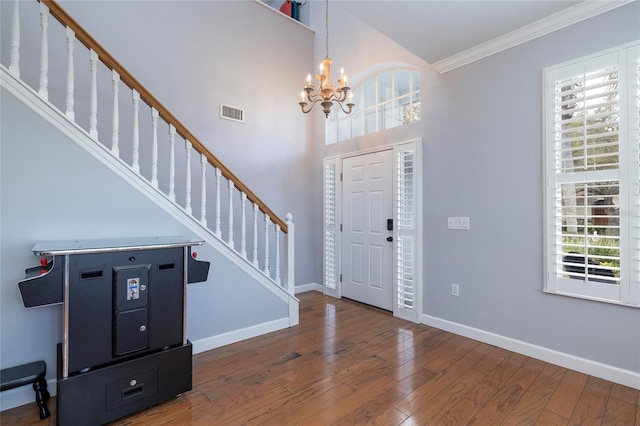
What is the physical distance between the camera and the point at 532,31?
2641 mm

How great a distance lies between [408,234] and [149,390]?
2.91 m

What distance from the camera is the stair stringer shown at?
1922 mm

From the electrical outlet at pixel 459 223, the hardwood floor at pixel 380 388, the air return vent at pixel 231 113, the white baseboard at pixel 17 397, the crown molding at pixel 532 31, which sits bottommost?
the hardwood floor at pixel 380 388

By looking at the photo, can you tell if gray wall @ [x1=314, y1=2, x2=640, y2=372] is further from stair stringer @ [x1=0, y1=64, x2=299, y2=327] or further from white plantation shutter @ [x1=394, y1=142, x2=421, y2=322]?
stair stringer @ [x1=0, y1=64, x2=299, y2=327]

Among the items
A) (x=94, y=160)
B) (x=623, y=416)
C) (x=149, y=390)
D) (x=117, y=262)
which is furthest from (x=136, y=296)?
(x=623, y=416)

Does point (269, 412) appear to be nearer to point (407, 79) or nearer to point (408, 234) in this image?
point (408, 234)

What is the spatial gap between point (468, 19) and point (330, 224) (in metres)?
3.11

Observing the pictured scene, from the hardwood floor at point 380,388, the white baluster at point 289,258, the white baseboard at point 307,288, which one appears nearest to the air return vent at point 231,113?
the white baluster at point 289,258

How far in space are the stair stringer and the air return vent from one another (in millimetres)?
2072

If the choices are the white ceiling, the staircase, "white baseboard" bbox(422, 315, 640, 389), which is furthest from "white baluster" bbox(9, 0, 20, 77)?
"white baseboard" bbox(422, 315, 640, 389)

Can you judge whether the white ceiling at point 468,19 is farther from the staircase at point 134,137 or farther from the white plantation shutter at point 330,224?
the white plantation shutter at point 330,224

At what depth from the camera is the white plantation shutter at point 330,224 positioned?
15.4ft

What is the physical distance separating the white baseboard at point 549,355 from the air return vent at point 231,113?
3637mm

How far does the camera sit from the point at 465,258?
3.16m
